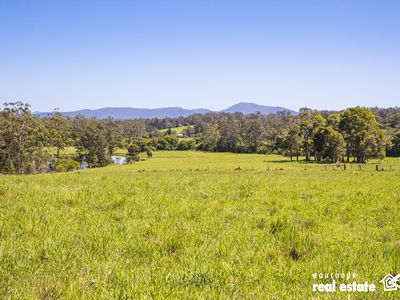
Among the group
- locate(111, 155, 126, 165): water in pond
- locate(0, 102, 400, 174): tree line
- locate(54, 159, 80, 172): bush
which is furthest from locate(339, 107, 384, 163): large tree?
locate(54, 159, 80, 172): bush

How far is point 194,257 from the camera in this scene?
5.05 metres

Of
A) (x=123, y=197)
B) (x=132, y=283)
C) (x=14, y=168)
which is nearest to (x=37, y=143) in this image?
(x=14, y=168)

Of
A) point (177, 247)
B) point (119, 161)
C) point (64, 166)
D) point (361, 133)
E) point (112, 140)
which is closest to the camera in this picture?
point (177, 247)

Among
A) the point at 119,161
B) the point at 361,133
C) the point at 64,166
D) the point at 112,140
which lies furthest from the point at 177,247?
the point at 119,161

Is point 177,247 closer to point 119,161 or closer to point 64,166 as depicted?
point 64,166

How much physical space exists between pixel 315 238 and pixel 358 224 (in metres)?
2.67

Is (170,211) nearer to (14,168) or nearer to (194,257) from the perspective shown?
(194,257)

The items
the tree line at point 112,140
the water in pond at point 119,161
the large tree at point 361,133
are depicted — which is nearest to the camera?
the tree line at point 112,140

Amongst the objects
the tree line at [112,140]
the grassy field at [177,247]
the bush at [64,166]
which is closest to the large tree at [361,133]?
the tree line at [112,140]

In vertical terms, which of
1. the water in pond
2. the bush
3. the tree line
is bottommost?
the water in pond

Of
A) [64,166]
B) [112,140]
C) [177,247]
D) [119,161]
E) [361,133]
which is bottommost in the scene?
[119,161]

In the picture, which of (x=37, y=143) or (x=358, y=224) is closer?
(x=358, y=224)

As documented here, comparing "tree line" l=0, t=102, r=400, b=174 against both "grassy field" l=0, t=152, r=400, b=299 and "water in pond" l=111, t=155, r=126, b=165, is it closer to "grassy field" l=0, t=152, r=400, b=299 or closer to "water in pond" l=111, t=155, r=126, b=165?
"water in pond" l=111, t=155, r=126, b=165

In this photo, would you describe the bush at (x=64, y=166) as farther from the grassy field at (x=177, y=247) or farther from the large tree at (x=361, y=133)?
the grassy field at (x=177, y=247)
